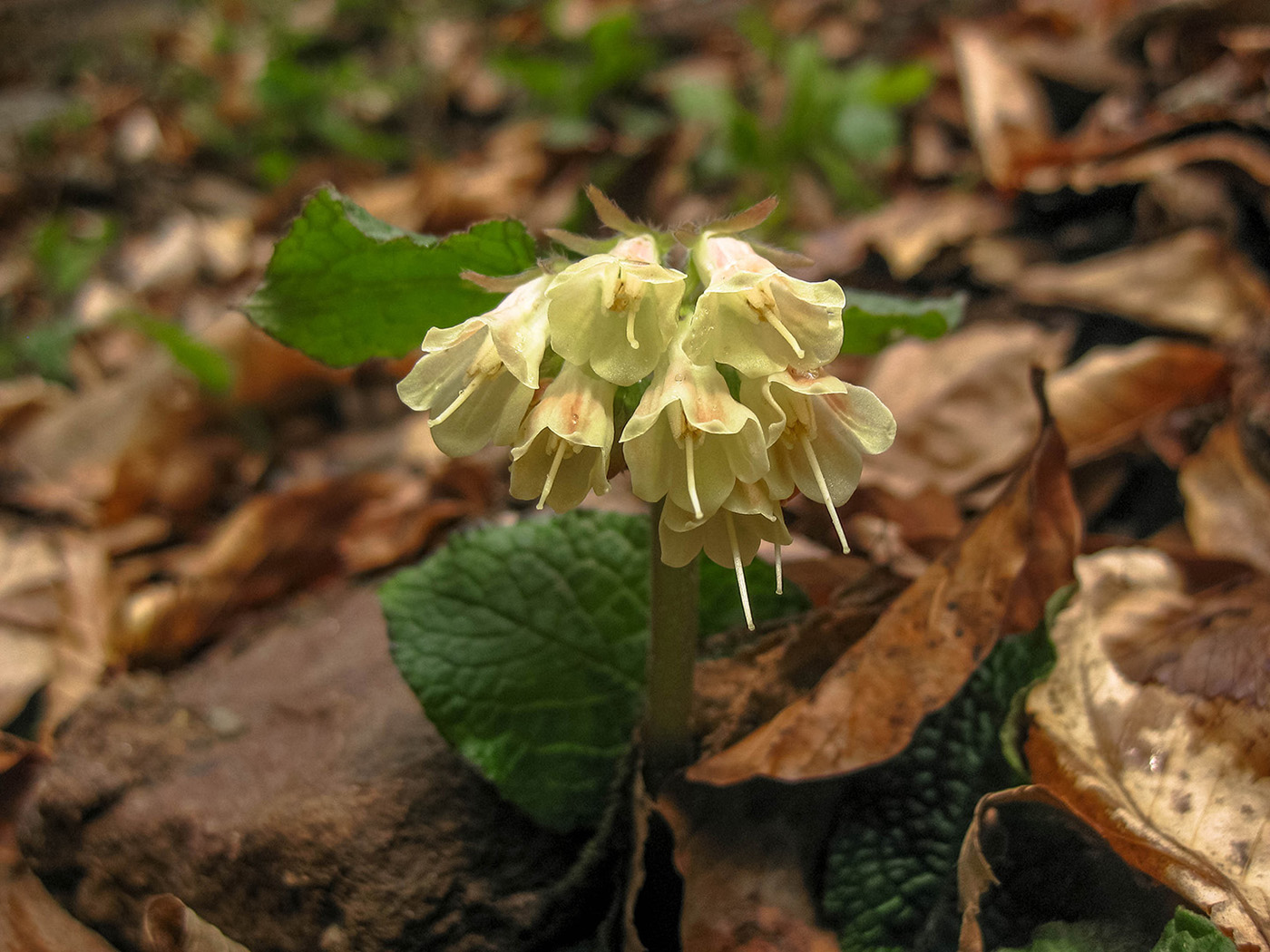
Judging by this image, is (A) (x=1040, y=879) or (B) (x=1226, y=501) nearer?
(A) (x=1040, y=879)

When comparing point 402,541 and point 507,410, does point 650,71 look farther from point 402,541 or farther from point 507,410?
point 507,410

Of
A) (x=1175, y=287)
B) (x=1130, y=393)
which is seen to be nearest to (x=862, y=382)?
(x=1130, y=393)

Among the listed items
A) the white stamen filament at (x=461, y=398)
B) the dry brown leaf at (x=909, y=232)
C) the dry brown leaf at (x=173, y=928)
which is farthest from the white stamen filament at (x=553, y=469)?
the dry brown leaf at (x=909, y=232)

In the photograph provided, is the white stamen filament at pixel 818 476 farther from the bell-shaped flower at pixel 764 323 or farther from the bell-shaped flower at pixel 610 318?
the bell-shaped flower at pixel 610 318

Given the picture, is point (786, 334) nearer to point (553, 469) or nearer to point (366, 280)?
point (553, 469)

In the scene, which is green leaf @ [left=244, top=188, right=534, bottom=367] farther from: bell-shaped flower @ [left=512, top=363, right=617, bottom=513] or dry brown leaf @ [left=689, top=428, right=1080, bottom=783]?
dry brown leaf @ [left=689, top=428, right=1080, bottom=783]

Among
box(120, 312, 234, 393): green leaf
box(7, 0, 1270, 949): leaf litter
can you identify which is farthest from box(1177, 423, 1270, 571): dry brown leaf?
box(120, 312, 234, 393): green leaf
